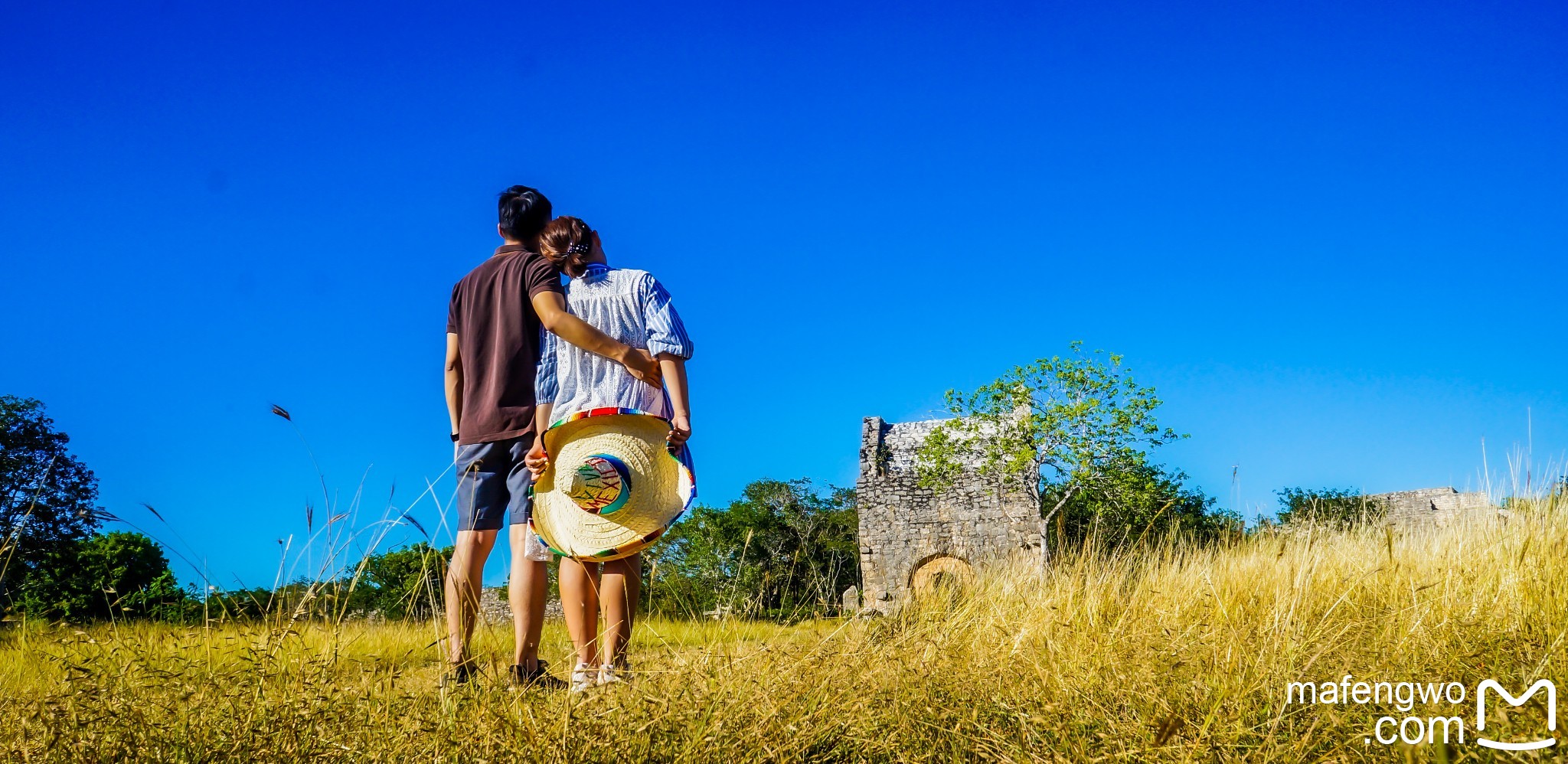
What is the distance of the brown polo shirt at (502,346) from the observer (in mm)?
3293

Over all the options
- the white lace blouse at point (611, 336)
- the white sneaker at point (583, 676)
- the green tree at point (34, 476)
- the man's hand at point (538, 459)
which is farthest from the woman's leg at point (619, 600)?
the green tree at point (34, 476)

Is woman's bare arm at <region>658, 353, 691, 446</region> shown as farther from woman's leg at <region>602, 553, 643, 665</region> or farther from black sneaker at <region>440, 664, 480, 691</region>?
black sneaker at <region>440, 664, 480, 691</region>

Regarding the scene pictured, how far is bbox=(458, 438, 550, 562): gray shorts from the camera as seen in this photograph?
10.5ft

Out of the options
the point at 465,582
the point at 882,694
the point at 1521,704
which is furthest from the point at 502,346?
the point at 1521,704

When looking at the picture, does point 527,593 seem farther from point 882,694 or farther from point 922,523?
point 922,523

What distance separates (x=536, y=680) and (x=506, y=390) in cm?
132

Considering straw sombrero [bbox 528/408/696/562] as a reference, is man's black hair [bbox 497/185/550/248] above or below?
above

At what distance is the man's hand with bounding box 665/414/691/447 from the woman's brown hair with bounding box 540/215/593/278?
666 millimetres

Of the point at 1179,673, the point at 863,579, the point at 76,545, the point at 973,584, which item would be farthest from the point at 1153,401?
the point at 76,545

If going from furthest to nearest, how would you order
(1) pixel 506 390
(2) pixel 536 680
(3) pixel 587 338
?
(1) pixel 506 390, (3) pixel 587 338, (2) pixel 536 680

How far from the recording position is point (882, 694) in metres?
2.38

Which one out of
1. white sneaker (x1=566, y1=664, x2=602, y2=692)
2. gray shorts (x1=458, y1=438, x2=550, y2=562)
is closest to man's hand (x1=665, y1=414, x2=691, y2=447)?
gray shorts (x1=458, y1=438, x2=550, y2=562)

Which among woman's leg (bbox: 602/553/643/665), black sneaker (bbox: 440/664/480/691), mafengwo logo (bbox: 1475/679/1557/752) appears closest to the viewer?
mafengwo logo (bbox: 1475/679/1557/752)

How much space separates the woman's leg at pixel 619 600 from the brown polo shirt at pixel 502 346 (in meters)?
0.61
